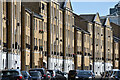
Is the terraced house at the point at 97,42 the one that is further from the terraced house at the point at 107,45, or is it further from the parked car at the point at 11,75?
the parked car at the point at 11,75

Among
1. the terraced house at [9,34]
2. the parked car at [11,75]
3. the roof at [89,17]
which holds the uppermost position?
the roof at [89,17]

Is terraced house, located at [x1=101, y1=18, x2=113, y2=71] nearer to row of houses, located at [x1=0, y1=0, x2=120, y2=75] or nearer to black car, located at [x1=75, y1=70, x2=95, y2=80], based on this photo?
row of houses, located at [x1=0, y1=0, x2=120, y2=75]

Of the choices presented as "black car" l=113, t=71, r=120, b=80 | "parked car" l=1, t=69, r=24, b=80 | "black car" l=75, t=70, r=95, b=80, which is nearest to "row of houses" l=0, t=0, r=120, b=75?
"black car" l=75, t=70, r=95, b=80

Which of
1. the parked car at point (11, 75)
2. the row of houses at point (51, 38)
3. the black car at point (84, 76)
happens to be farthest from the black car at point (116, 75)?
the parked car at point (11, 75)

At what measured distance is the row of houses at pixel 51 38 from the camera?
6116 centimetres

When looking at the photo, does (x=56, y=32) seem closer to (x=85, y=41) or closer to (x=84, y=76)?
(x=85, y=41)

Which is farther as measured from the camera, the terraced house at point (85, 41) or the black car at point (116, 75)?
the terraced house at point (85, 41)

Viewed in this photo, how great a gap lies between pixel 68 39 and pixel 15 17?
31.2 metres

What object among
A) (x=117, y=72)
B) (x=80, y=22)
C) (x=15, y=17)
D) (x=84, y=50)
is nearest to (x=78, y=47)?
(x=84, y=50)

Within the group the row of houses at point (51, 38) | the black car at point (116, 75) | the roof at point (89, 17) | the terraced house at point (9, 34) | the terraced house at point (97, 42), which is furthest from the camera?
the roof at point (89, 17)

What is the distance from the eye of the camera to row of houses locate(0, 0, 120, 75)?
61156 mm

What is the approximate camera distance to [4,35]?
59.8 metres

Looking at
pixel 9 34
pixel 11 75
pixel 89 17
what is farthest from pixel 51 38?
pixel 11 75

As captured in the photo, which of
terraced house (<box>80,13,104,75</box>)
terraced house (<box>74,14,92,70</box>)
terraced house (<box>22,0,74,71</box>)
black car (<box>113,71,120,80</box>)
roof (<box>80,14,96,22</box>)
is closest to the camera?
black car (<box>113,71,120,80</box>)
